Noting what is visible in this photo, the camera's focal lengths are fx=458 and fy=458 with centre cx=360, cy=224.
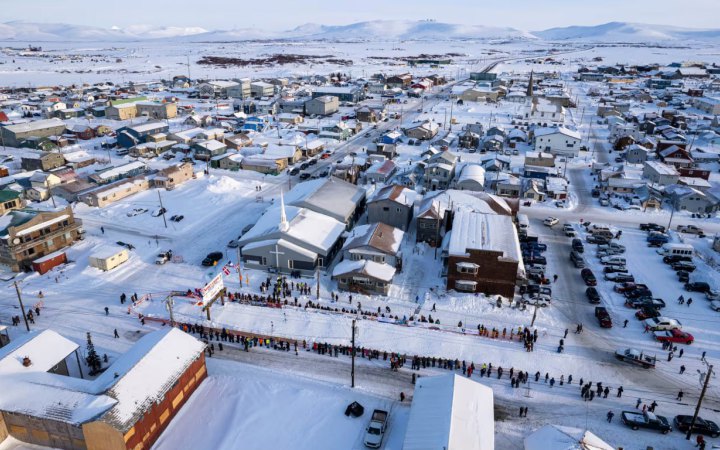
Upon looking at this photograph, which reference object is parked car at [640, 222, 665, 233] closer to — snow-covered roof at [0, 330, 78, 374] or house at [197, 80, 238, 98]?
snow-covered roof at [0, 330, 78, 374]

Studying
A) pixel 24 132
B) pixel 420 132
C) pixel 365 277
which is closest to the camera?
pixel 365 277

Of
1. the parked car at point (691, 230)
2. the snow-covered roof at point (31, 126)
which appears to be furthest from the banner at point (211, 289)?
the snow-covered roof at point (31, 126)

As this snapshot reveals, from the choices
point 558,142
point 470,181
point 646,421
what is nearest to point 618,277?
point 646,421

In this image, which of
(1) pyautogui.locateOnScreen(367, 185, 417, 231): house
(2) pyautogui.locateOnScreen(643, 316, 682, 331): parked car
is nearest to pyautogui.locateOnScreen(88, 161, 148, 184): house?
(1) pyautogui.locateOnScreen(367, 185, 417, 231): house

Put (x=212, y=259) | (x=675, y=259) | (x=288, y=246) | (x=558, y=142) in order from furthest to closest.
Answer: (x=558, y=142), (x=675, y=259), (x=212, y=259), (x=288, y=246)

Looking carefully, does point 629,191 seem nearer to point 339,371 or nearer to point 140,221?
point 339,371

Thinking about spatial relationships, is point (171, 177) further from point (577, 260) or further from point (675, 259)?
point (675, 259)

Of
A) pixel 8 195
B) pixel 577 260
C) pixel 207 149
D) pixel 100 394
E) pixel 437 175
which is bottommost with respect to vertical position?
pixel 577 260
